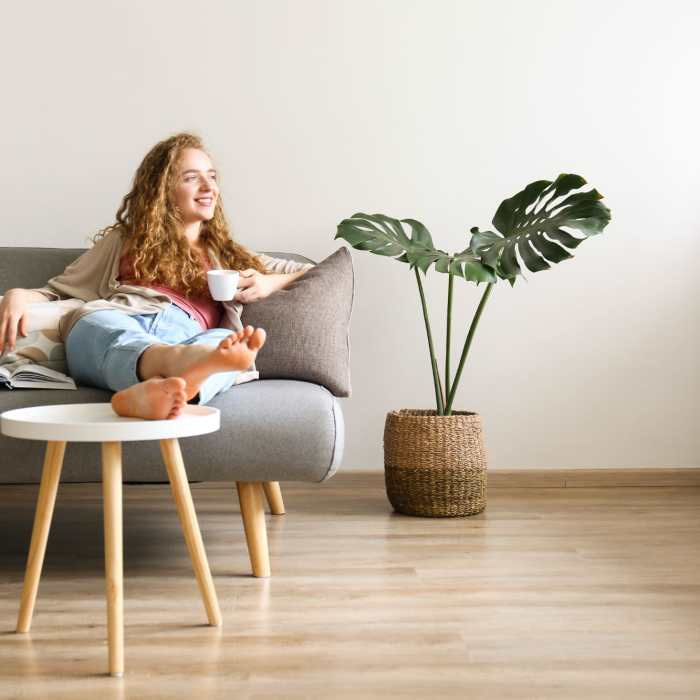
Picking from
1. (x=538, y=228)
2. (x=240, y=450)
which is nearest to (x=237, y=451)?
(x=240, y=450)

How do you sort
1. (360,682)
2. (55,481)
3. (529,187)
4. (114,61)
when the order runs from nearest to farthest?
(360,682)
(55,481)
(529,187)
(114,61)

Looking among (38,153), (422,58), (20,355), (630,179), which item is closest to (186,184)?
(20,355)

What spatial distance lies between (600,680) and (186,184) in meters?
1.70

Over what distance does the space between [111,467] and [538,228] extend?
61.7 inches

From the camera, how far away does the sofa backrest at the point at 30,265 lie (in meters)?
2.80

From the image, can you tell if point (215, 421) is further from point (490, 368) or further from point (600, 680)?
point (490, 368)

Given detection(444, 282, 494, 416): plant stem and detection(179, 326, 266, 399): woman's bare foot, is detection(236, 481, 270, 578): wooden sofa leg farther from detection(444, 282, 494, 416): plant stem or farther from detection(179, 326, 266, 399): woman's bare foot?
detection(444, 282, 494, 416): plant stem

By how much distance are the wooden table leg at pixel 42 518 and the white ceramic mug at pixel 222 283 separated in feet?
2.06

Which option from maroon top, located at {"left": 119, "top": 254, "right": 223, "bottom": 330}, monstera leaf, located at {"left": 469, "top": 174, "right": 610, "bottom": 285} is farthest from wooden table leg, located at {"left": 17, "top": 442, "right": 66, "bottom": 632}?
monstera leaf, located at {"left": 469, "top": 174, "right": 610, "bottom": 285}

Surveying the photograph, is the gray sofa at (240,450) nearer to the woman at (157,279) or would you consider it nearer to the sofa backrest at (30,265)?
the woman at (157,279)

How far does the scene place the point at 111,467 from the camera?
1708mm

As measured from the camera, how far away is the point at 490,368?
3.35m

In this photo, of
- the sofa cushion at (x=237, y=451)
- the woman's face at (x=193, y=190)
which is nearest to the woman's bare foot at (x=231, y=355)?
the sofa cushion at (x=237, y=451)

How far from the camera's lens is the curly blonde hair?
2.60m
